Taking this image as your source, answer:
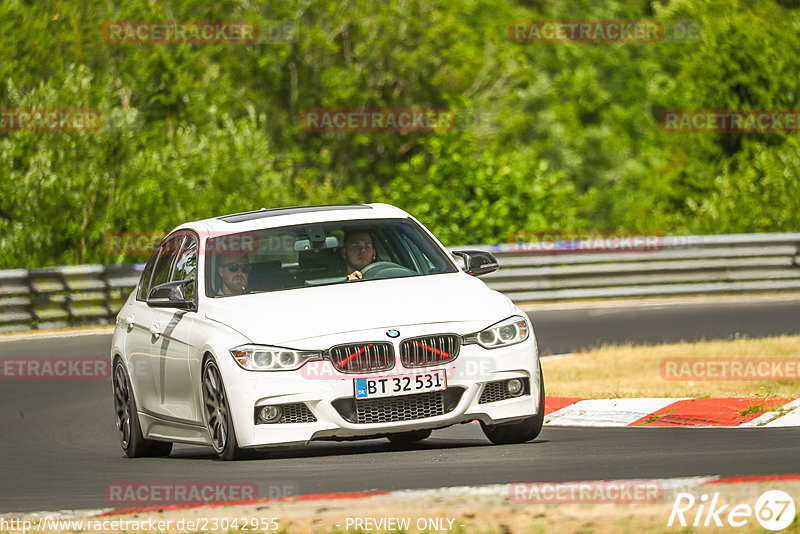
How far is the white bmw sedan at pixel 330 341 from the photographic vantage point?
26.9ft

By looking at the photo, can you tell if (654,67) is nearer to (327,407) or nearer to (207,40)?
(207,40)

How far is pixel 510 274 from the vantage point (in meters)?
22.7

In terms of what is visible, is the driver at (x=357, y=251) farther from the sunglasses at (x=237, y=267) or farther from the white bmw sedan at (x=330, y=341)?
the sunglasses at (x=237, y=267)

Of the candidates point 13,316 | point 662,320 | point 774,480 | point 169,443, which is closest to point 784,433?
point 774,480

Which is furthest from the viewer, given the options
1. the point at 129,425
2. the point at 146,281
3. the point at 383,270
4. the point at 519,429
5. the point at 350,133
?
the point at 350,133

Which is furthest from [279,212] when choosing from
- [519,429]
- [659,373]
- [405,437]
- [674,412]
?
[659,373]

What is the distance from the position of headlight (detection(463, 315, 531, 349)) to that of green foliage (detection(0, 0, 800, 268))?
15341 mm

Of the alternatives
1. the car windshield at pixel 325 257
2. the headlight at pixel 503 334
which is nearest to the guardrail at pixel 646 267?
the car windshield at pixel 325 257

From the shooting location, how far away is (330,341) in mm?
8164

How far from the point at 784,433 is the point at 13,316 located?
13641 millimetres

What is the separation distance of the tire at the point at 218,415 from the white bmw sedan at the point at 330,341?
0.01 m

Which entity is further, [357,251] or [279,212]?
[279,212]

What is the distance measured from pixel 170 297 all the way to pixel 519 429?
228 cm

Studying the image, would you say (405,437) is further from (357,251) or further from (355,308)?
(355,308)
